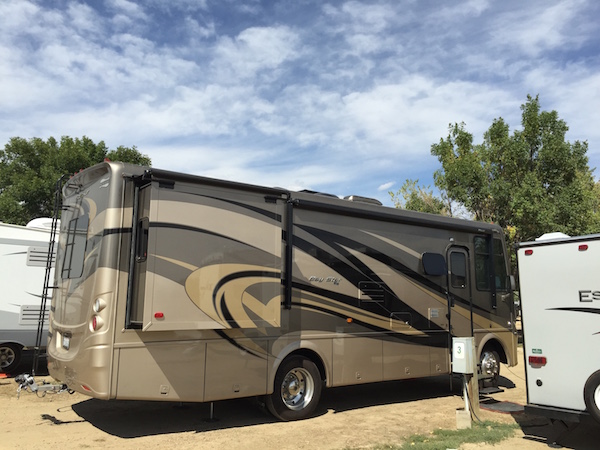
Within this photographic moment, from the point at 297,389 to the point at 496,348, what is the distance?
188 inches

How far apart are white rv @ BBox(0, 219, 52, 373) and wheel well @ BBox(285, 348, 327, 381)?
18.3ft

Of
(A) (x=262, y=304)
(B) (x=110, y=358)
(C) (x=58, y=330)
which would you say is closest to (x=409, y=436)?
(A) (x=262, y=304)

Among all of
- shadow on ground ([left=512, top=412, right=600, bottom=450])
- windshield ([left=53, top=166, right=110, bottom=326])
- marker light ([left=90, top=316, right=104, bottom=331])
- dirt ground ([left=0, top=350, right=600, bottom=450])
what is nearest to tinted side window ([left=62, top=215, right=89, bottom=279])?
windshield ([left=53, top=166, right=110, bottom=326])

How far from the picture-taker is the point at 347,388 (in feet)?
32.8

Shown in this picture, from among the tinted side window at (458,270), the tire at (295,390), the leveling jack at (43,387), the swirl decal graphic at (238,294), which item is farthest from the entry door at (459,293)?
the leveling jack at (43,387)

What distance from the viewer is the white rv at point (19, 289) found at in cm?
970

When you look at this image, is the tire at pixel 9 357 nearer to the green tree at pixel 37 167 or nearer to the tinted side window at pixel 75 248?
the tinted side window at pixel 75 248

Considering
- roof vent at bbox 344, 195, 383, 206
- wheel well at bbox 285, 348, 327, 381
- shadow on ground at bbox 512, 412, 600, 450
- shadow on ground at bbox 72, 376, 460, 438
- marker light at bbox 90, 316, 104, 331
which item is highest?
roof vent at bbox 344, 195, 383, 206

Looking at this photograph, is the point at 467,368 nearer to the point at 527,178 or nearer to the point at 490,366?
the point at 490,366

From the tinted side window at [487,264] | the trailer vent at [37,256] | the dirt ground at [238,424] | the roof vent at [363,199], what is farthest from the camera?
the trailer vent at [37,256]

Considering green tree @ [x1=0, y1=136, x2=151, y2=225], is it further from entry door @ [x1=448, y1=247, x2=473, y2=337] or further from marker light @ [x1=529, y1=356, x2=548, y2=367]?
marker light @ [x1=529, y1=356, x2=548, y2=367]

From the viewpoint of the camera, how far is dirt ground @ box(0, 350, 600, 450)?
5.99 meters

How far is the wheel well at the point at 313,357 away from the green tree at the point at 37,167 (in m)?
14.9

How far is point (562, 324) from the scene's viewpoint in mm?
6199
